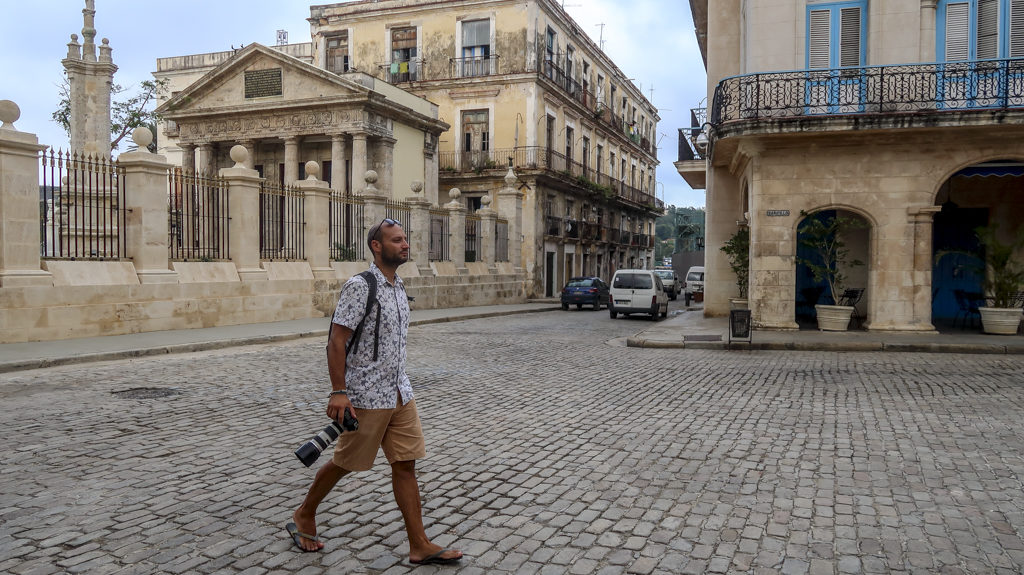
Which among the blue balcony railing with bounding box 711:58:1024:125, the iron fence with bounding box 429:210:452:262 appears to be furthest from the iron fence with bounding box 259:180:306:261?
the blue balcony railing with bounding box 711:58:1024:125

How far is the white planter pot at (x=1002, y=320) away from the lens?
49.0ft

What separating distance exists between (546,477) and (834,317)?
13.0 meters

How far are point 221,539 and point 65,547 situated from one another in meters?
0.74

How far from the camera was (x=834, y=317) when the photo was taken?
52.7ft

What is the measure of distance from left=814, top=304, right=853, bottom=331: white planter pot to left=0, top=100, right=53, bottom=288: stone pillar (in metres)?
15.1

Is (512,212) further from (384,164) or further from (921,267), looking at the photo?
(921,267)

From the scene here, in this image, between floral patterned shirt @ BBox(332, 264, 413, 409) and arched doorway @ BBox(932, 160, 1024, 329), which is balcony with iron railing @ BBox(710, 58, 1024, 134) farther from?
floral patterned shirt @ BBox(332, 264, 413, 409)

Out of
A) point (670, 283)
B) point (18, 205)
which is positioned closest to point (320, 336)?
point (18, 205)

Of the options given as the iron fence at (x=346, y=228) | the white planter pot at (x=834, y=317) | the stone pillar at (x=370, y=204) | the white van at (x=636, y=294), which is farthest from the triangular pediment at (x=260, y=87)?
the white planter pot at (x=834, y=317)

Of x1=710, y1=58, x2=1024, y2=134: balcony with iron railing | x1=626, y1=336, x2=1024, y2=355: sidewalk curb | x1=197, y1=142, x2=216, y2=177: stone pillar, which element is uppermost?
x1=197, y1=142, x2=216, y2=177: stone pillar

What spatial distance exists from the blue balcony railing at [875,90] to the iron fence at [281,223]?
1012cm

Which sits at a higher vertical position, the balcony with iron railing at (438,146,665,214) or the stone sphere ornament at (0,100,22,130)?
the balcony with iron railing at (438,146,665,214)

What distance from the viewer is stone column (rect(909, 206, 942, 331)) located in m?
15.5

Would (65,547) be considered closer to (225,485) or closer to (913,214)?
(225,485)
